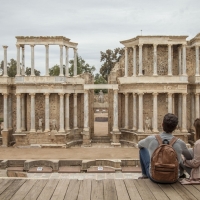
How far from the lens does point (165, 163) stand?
5.85 metres

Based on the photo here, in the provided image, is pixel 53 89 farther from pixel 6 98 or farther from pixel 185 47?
pixel 185 47

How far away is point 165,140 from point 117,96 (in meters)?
21.5

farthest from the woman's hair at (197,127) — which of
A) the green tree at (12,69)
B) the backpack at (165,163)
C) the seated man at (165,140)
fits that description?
the green tree at (12,69)

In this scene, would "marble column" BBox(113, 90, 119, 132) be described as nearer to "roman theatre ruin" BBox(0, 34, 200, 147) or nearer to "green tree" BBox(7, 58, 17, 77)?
"roman theatre ruin" BBox(0, 34, 200, 147)

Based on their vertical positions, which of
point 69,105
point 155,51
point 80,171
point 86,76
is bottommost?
point 80,171

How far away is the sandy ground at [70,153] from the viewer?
21828mm

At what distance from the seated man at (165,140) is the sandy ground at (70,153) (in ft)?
50.3

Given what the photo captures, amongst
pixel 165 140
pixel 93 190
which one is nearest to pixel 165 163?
pixel 165 140

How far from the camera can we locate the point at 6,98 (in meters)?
27.6

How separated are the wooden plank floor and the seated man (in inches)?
16.2

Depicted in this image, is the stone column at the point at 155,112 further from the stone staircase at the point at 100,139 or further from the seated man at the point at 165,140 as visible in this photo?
the seated man at the point at 165,140

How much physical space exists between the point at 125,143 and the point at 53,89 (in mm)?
8484

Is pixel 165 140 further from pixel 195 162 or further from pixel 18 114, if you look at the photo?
pixel 18 114

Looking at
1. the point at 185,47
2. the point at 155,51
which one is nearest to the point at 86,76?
the point at 155,51
